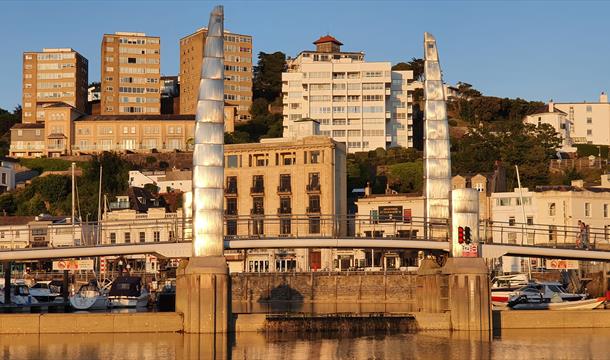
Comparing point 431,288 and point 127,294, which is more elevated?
point 431,288

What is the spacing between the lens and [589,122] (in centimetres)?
18325

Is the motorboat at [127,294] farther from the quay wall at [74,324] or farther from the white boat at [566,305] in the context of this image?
the white boat at [566,305]

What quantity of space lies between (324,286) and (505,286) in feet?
64.9

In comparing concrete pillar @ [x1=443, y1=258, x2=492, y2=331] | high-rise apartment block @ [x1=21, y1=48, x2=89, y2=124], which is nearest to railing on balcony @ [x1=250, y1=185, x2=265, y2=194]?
concrete pillar @ [x1=443, y1=258, x2=492, y2=331]

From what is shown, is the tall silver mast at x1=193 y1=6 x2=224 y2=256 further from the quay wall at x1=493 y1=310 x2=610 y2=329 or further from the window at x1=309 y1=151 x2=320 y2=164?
the window at x1=309 y1=151 x2=320 y2=164

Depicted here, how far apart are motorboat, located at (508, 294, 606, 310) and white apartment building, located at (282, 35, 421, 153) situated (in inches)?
3164

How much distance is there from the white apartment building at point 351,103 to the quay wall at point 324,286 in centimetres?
5724

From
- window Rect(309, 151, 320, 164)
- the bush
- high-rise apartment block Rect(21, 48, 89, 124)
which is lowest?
window Rect(309, 151, 320, 164)

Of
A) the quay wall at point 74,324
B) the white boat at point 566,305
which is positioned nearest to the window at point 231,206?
the white boat at point 566,305

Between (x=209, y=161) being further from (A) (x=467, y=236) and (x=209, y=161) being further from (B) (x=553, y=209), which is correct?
(B) (x=553, y=209)

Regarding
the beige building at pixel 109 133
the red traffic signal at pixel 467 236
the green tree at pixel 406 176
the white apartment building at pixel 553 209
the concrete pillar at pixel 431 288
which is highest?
the beige building at pixel 109 133

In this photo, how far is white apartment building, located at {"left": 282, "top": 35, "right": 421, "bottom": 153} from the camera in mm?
161250

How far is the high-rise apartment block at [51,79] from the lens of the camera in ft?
643

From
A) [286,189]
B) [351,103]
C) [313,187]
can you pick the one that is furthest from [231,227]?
[351,103]
